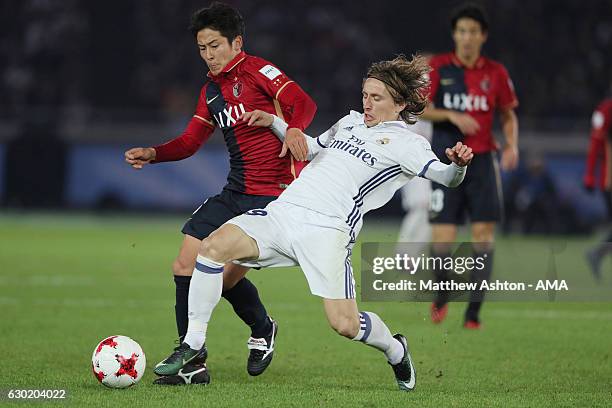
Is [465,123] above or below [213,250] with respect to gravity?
above

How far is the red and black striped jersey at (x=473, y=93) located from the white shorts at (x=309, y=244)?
10.6 ft

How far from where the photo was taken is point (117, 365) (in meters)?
5.13

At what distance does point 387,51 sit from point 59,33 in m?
7.29

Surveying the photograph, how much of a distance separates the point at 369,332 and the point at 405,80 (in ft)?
4.23

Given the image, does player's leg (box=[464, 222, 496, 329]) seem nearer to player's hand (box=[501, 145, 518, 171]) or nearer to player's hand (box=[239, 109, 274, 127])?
player's hand (box=[501, 145, 518, 171])

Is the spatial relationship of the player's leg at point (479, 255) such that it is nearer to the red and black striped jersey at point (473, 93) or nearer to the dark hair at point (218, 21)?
the red and black striped jersey at point (473, 93)

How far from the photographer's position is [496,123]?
20578 millimetres

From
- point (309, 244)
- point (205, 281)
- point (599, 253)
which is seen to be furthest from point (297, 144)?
point (599, 253)

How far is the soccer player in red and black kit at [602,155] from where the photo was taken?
1050 cm

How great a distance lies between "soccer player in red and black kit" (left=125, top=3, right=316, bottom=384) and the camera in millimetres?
5805

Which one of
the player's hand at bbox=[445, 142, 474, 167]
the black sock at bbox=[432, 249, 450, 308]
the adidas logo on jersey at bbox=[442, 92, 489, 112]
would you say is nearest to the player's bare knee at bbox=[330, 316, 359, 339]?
the player's hand at bbox=[445, 142, 474, 167]

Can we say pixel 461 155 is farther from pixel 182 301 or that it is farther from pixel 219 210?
pixel 182 301

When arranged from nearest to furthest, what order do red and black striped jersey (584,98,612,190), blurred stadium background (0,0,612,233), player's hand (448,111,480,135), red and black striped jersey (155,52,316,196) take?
red and black striped jersey (155,52,316,196)
player's hand (448,111,480,135)
red and black striped jersey (584,98,612,190)
blurred stadium background (0,0,612,233)

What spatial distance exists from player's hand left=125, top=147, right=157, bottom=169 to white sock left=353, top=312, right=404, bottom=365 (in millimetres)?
1424
